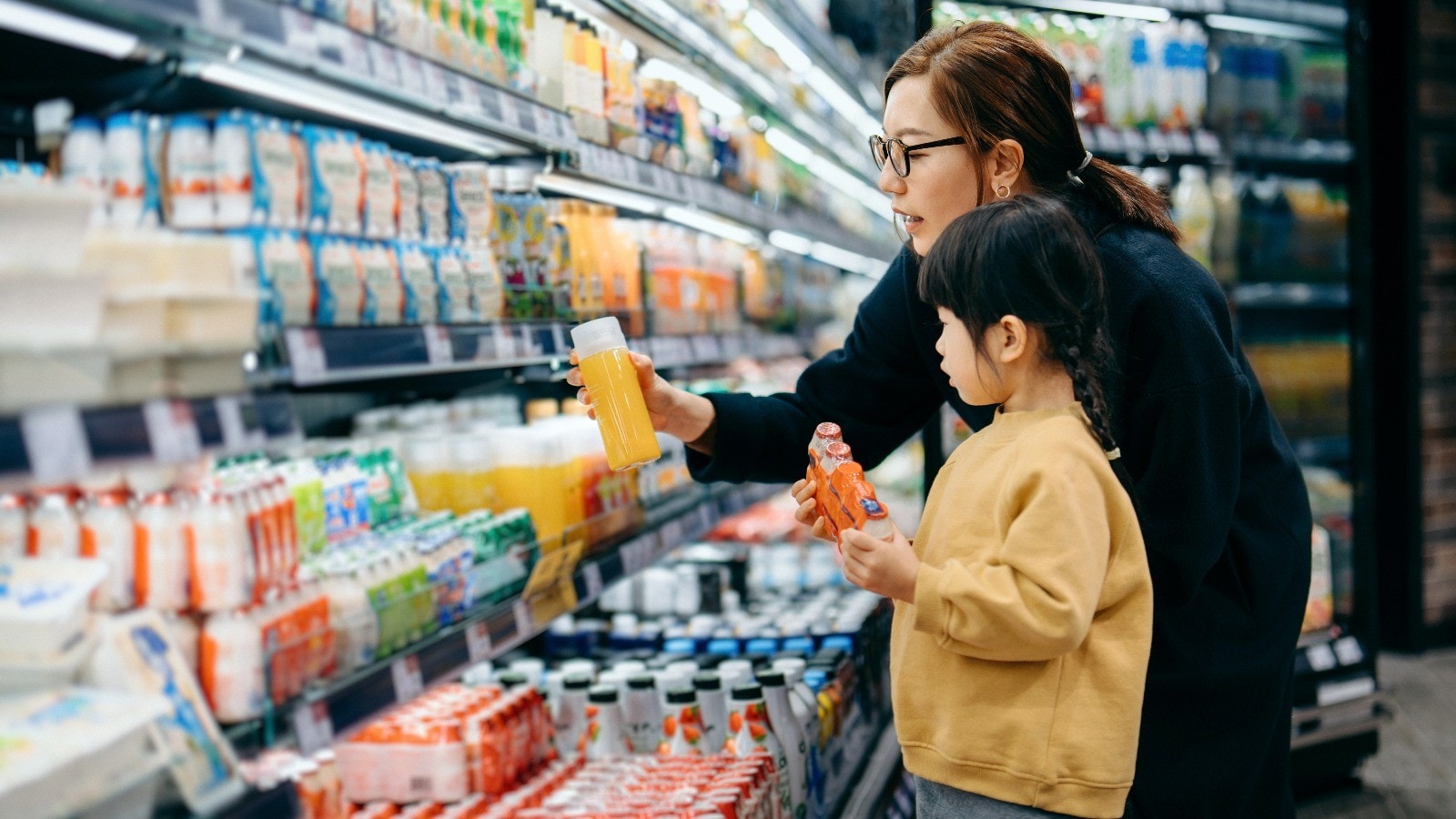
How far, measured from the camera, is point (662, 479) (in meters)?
2.65

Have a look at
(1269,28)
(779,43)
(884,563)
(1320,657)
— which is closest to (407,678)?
(884,563)

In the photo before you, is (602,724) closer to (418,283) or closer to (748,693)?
(748,693)

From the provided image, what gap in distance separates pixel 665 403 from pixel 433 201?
0.53m

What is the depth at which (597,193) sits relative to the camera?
106 inches

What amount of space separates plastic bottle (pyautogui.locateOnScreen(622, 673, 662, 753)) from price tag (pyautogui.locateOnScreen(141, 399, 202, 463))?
4.01 ft

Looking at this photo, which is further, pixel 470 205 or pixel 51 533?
pixel 470 205

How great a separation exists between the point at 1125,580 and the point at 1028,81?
62 cm

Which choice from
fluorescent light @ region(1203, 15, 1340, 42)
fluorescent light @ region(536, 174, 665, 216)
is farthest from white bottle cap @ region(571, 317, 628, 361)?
fluorescent light @ region(1203, 15, 1340, 42)

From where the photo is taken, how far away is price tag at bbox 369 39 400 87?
4.72ft

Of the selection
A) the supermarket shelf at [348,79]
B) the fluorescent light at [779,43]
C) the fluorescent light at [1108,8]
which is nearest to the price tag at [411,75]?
the supermarket shelf at [348,79]

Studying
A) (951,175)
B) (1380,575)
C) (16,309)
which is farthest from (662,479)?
(1380,575)

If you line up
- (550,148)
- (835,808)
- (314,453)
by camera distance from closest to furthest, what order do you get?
(314,453), (550,148), (835,808)

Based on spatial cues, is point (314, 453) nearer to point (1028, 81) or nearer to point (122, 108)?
point (122, 108)

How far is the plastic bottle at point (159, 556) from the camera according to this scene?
119cm
